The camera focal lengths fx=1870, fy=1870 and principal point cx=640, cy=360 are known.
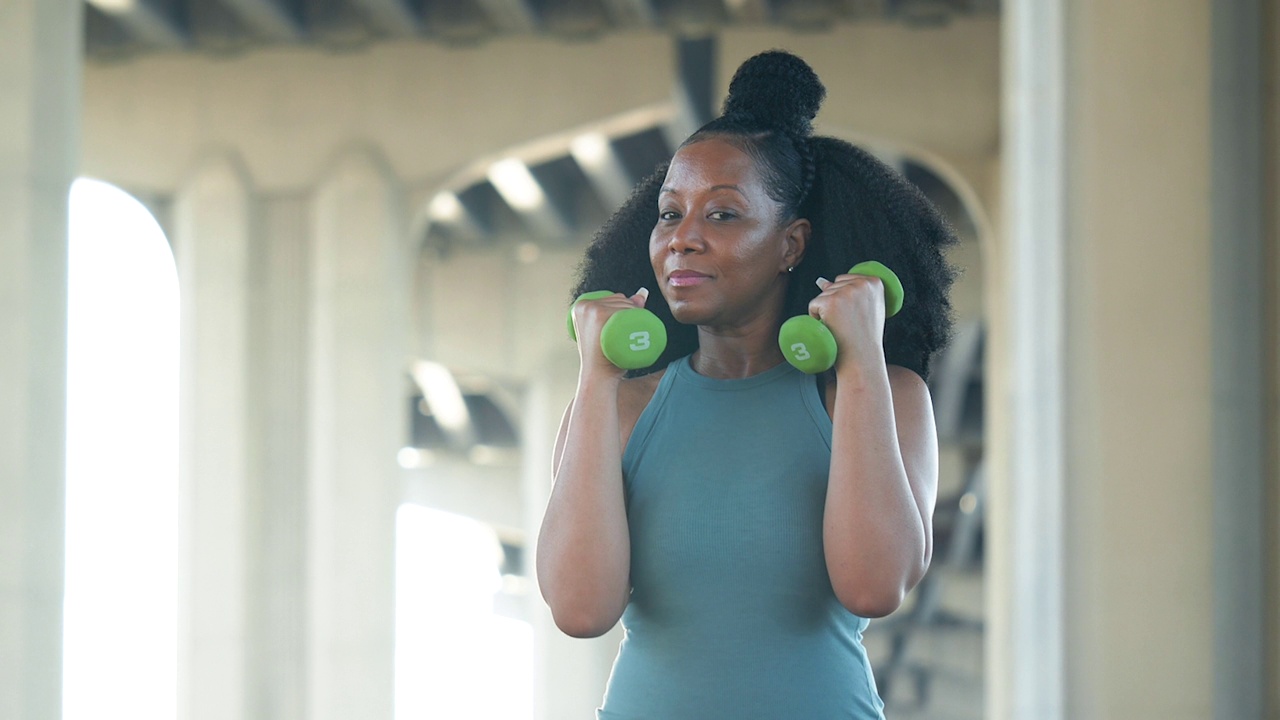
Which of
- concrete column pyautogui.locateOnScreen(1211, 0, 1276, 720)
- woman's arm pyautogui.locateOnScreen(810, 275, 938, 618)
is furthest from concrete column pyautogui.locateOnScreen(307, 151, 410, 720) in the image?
woman's arm pyautogui.locateOnScreen(810, 275, 938, 618)

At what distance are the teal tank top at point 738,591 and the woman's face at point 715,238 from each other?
204 millimetres

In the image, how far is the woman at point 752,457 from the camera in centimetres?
283

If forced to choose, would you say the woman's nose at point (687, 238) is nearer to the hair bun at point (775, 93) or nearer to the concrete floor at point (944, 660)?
the hair bun at point (775, 93)

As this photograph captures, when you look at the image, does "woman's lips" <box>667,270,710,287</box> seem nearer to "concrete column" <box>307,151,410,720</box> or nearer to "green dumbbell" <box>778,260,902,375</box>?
"green dumbbell" <box>778,260,902,375</box>

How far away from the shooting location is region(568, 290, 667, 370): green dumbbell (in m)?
2.94

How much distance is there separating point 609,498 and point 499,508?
37343mm

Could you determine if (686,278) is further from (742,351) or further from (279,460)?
(279,460)

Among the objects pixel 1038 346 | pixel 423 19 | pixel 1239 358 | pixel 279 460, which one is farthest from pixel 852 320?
pixel 423 19

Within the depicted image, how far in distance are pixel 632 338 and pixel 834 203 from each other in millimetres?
494

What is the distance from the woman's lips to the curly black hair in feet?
0.66

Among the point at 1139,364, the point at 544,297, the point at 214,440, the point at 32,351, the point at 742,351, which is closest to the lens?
the point at 742,351

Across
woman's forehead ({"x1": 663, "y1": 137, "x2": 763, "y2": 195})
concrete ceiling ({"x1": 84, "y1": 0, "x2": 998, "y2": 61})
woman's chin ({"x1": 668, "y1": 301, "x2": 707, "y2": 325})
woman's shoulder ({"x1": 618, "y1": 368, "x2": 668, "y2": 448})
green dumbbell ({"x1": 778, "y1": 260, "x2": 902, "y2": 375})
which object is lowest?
woman's shoulder ({"x1": 618, "y1": 368, "x2": 668, "y2": 448})

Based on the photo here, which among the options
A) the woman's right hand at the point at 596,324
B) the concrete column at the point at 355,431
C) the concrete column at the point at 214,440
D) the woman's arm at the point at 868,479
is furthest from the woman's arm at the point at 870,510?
the concrete column at the point at 214,440

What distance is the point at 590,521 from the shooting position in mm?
2875
